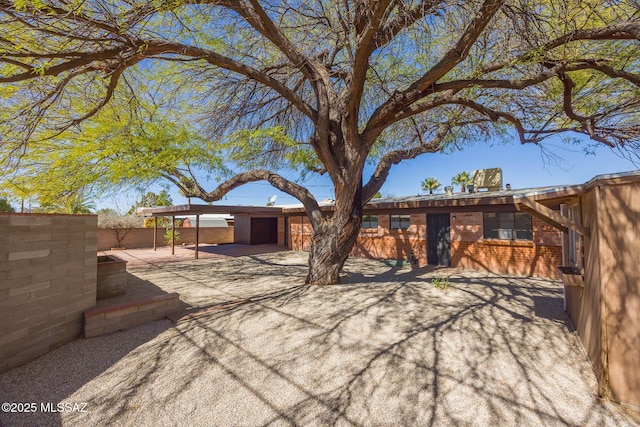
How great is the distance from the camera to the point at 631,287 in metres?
2.78

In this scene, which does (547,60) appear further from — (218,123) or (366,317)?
(218,123)

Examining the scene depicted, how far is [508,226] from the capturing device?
9484mm

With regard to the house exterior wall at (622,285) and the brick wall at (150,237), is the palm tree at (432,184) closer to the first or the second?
the brick wall at (150,237)

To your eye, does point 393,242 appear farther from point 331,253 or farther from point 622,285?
point 622,285

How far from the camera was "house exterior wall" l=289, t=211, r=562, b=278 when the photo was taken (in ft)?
28.5

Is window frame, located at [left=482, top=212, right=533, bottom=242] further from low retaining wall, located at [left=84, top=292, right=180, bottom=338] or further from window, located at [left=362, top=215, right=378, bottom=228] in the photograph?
low retaining wall, located at [left=84, top=292, right=180, bottom=338]

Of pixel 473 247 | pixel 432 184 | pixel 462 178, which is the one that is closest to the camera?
pixel 473 247

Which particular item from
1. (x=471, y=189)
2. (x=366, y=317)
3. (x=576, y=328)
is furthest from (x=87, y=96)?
(x=471, y=189)

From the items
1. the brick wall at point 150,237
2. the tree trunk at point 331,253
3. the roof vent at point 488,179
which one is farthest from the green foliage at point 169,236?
the roof vent at point 488,179

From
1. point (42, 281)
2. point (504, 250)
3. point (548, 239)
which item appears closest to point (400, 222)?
point (504, 250)

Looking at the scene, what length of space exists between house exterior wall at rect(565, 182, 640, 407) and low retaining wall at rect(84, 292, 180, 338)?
6.58 meters

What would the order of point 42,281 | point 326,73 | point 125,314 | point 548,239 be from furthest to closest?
point 548,239 → point 326,73 → point 125,314 → point 42,281

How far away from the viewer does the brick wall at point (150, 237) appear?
1698 cm

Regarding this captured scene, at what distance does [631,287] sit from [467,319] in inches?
92.9
